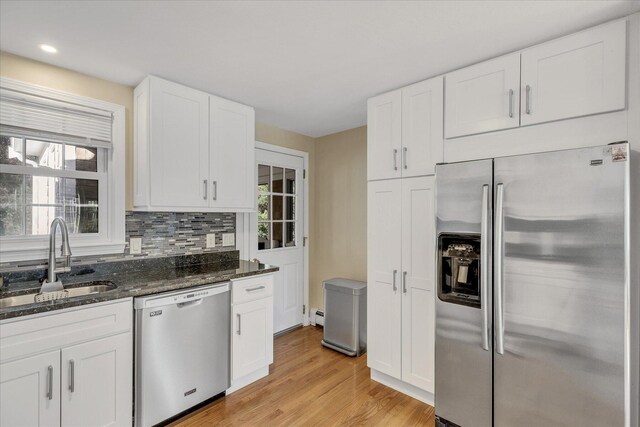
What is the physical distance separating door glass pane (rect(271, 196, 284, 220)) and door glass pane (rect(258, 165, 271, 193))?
0.54 feet

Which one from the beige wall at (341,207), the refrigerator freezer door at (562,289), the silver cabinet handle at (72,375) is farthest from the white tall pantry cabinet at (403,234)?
A: the silver cabinet handle at (72,375)

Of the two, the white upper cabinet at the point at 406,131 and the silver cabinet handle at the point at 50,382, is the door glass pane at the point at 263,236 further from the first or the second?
the silver cabinet handle at the point at 50,382

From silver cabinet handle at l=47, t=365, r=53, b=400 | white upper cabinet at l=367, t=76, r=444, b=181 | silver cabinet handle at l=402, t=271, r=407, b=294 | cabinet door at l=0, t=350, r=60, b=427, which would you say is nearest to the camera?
cabinet door at l=0, t=350, r=60, b=427

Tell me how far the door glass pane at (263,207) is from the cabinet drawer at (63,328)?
5.49 ft

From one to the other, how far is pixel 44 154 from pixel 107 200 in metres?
0.48

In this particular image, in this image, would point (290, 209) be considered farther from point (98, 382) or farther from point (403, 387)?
point (98, 382)

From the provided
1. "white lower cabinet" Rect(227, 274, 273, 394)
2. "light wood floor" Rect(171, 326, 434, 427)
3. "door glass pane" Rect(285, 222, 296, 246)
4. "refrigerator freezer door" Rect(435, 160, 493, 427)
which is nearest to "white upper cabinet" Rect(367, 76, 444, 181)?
"refrigerator freezer door" Rect(435, 160, 493, 427)

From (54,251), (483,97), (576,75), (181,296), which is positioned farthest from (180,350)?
(576,75)

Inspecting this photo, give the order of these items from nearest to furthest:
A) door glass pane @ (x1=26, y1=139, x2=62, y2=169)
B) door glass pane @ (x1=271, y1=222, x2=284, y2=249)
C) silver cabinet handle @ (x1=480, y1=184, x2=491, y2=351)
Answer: silver cabinet handle @ (x1=480, y1=184, x2=491, y2=351) → door glass pane @ (x1=26, y1=139, x2=62, y2=169) → door glass pane @ (x1=271, y1=222, x2=284, y2=249)

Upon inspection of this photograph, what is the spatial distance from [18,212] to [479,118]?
308cm

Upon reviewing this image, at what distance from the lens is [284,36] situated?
5.77ft

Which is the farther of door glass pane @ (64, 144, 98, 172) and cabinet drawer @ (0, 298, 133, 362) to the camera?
door glass pane @ (64, 144, 98, 172)

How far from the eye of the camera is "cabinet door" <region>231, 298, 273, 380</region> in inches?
94.8

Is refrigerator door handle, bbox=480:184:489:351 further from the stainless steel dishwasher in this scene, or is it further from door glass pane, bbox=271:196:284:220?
door glass pane, bbox=271:196:284:220
